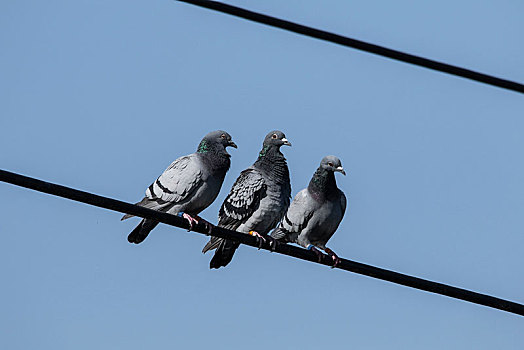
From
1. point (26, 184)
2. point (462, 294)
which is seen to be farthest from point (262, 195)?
point (26, 184)

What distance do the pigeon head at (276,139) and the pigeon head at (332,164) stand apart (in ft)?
2.63

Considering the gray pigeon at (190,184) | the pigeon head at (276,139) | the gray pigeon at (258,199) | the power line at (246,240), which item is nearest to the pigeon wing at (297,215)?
the gray pigeon at (258,199)

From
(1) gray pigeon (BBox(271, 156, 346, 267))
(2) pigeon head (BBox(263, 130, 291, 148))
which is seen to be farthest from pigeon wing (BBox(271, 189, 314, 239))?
(2) pigeon head (BBox(263, 130, 291, 148))

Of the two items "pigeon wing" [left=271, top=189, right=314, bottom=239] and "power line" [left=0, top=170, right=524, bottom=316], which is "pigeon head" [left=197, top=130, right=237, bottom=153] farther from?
"power line" [left=0, top=170, right=524, bottom=316]

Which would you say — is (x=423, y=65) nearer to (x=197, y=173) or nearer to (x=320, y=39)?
(x=320, y=39)

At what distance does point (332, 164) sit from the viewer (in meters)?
12.8

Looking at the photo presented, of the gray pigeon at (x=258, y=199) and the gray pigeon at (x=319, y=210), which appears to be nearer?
the gray pigeon at (x=319, y=210)

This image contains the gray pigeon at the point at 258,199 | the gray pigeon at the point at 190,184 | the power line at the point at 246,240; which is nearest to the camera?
the power line at the point at 246,240

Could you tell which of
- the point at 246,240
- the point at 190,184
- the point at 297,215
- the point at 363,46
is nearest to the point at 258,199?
the point at 297,215

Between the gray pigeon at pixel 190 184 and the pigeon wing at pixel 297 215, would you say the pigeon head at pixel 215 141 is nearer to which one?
the gray pigeon at pixel 190 184

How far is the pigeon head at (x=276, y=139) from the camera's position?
13469mm

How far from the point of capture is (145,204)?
12953mm

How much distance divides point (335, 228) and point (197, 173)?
2058 mm

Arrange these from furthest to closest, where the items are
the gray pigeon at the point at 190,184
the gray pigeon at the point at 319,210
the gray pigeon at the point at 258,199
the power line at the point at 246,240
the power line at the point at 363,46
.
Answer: the gray pigeon at the point at 258,199
the gray pigeon at the point at 319,210
the gray pigeon at the point at 190,184
the power line at the point at 246,240
the power line at the point at 363,46
